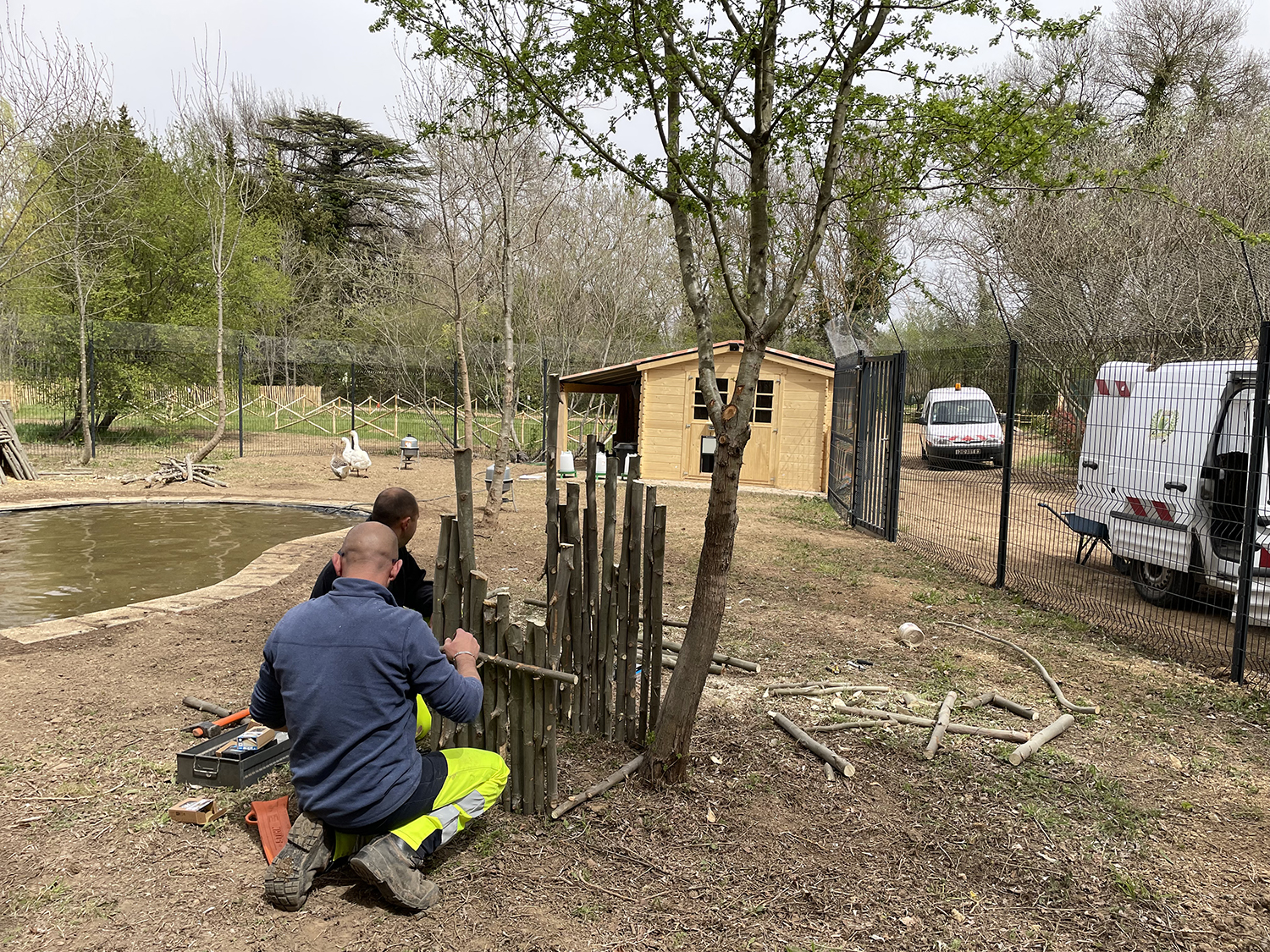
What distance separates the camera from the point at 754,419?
1745cm

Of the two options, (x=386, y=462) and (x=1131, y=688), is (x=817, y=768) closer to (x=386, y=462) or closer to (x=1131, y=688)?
(x=1131, y=688)

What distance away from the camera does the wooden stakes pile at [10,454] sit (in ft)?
46.1

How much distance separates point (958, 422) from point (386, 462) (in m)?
13.7

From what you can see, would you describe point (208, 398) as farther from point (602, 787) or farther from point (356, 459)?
point (602, 787)

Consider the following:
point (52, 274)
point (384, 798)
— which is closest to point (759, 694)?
point (384, 798)

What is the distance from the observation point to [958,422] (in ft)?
34.2

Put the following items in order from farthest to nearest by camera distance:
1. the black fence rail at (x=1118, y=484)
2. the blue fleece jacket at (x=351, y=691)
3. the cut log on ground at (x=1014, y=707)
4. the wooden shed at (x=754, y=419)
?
the wooden shed at (x=754, y=419), the black fence rail at (x=1118, y=484), the cut log on ground at (x=1014, y=707), the blue fleece jacket at (x=351, y=691)

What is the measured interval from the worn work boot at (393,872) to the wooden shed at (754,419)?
46.9 ft

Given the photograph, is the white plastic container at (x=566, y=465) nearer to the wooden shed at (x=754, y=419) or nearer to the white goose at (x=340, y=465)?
the wooden shed at (x=754, y=419)

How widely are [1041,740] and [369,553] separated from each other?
11.7 feet

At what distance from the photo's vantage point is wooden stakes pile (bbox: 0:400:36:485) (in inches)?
553

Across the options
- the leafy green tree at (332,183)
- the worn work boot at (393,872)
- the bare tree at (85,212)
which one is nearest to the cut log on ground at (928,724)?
the worn work boot at (393,872)

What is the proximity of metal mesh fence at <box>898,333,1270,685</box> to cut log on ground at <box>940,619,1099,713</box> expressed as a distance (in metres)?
1.17

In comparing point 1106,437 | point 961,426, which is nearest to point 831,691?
point 1106,437
